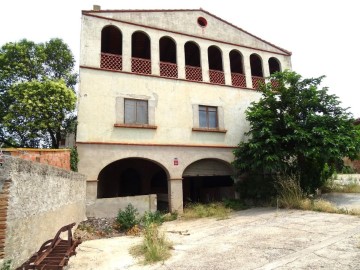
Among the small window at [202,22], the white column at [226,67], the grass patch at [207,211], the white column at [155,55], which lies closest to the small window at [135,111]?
the white column at [155,55]

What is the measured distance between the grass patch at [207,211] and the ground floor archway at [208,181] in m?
1.20

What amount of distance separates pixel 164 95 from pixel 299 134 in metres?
5.80

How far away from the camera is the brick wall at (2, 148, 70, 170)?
6113 mm

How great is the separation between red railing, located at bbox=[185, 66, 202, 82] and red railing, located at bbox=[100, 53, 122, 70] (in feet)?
10.5

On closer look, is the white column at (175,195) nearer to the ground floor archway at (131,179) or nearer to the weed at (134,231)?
the weed at (134,231)

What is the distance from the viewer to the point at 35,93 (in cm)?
1277

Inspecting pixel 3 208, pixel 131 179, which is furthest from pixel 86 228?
pixel 131 179

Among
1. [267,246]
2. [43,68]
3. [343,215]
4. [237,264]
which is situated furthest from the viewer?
[43,68]

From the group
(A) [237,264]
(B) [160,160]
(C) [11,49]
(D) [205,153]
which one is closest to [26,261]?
(A) [237,264]

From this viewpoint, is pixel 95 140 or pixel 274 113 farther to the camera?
pixel 274 113

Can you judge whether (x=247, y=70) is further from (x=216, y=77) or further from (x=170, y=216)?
(x=170, y=216)

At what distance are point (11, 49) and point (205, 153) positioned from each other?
12.0 meters

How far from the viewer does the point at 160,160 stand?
38.3 ft

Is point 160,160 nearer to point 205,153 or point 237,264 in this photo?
point 205,153
